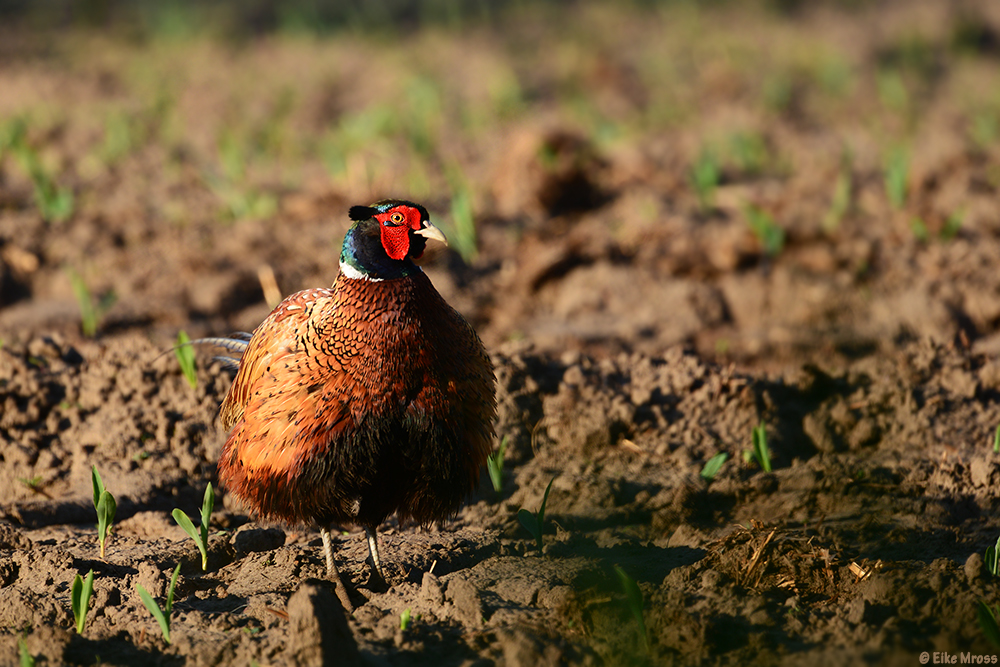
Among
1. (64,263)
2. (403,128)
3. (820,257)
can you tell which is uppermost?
(403,128)

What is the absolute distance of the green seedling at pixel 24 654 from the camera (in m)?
2.40

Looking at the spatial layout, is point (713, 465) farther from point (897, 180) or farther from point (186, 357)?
point (897, 180)

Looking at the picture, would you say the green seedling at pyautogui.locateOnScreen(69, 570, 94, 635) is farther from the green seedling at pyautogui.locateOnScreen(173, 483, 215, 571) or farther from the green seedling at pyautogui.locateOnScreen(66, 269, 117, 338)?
the green seedling at pyautogui.locateOnScreen(66, 269, 117, 338)

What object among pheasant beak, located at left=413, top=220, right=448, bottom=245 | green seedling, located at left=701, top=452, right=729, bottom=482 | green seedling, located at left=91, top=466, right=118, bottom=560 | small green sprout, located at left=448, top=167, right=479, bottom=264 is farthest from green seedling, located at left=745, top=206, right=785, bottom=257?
green seedling, located at left=91, top=466, right=118, bottom=560

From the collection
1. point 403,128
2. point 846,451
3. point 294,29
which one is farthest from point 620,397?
point 294,29

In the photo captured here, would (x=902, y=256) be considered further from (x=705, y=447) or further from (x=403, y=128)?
(x=403, y=128)

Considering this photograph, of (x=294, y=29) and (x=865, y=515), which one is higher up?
(x=294, y=29)

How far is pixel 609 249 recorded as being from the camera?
562 centimetres

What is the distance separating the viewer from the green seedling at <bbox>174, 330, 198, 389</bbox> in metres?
3.83

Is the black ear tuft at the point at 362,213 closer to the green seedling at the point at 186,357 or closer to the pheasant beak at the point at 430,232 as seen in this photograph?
the pheasant beak at the point at 430,232

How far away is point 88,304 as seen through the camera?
183 inches

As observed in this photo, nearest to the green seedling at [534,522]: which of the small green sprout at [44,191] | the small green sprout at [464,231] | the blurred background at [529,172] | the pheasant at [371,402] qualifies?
the pheasant at [371,402]

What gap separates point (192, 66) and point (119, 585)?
6862 mm

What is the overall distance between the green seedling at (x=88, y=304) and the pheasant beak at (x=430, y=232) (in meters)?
2.34
